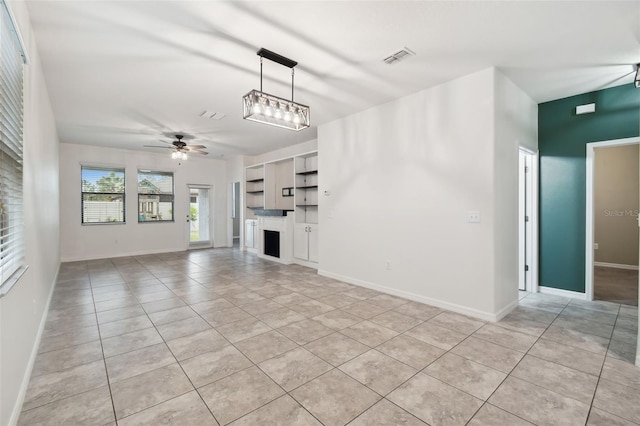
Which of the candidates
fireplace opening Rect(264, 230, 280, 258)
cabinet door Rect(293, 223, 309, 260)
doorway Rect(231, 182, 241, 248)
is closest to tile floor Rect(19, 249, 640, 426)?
cabinet door Rect(293, 223, 309, 260)

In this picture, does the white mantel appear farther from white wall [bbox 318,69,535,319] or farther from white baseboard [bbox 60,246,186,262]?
white baseboard [bbox 60,246,186,262]

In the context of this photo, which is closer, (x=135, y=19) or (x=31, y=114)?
(x=135, y=19)

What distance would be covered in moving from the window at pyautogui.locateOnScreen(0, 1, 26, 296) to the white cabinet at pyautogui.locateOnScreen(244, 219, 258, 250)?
583cm

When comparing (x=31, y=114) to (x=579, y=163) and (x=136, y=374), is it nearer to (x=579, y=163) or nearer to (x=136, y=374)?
(x=136, y=374)

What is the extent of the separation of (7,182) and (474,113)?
411cm

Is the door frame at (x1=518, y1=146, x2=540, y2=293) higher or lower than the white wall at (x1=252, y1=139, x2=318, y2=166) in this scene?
lower

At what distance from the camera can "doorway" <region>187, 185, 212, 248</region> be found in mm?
9023

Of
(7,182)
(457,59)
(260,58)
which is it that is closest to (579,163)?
(457,59)

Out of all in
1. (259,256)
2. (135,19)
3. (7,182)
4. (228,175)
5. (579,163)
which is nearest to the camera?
(7,182)

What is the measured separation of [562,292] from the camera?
417 centimetres

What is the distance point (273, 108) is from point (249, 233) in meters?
5.81

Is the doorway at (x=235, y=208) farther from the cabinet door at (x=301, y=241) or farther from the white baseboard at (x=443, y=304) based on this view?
the white baseboard at (x=443, y=304)

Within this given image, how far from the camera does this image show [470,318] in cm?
334

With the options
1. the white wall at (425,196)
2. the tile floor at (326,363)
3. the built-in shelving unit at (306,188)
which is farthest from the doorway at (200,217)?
the white wall at (425,196)
